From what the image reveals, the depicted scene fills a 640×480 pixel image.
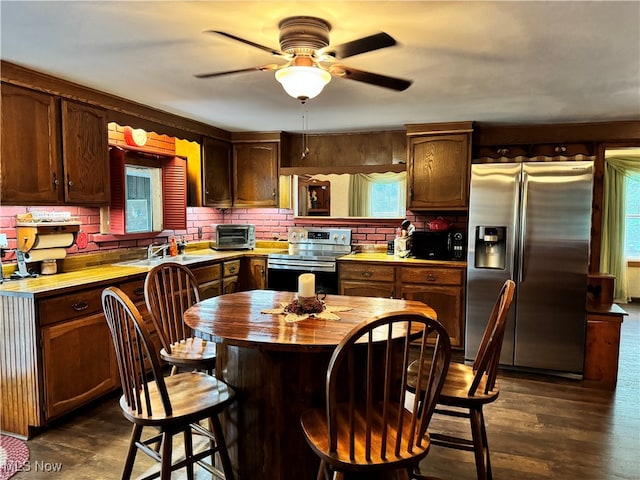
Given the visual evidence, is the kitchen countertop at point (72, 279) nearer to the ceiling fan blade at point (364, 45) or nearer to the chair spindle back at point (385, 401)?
the chair spindle back at point (385, 401)

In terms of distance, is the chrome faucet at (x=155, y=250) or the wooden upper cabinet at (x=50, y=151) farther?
the chrome faucet at (x=155, y=250)

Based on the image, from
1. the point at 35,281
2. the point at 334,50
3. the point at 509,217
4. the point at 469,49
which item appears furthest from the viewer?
the point at 509,217

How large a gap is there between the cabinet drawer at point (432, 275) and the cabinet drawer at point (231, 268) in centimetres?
162

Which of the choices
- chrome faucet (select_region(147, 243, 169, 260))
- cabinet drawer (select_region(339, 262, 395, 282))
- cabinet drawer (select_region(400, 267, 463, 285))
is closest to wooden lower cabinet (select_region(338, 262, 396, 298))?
cabinet drawer (select_region(339, 262, 395, 282))

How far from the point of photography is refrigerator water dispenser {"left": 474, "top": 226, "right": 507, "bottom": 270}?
374 cm

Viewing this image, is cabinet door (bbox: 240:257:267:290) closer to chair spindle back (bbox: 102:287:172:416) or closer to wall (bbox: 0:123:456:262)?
wall (bbox: 0:123:456:262)

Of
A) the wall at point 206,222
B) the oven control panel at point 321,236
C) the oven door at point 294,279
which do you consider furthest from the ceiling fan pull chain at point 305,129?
the oven door at point 294,279

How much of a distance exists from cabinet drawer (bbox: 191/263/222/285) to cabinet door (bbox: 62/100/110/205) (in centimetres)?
96

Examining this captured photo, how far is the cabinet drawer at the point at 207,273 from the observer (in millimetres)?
3920

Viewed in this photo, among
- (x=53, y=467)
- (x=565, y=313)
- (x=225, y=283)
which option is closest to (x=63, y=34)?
(x=53, y=467)

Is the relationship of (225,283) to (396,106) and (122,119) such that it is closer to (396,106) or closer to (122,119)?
(122,119)

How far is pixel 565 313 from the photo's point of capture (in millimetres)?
3590

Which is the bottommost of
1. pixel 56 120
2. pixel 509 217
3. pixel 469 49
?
pixel 509 217

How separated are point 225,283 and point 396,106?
224cm
